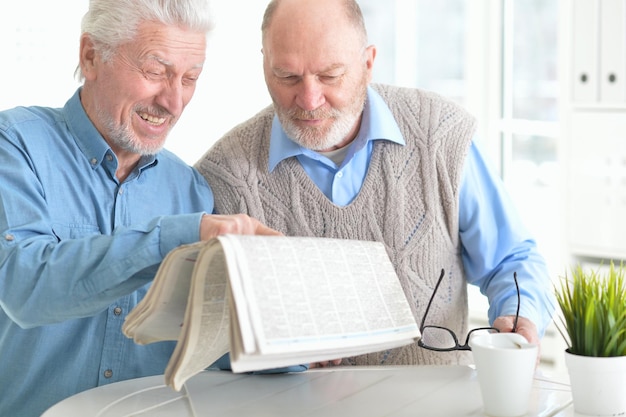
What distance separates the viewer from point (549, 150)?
4.33m

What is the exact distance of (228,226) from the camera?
4.57ft

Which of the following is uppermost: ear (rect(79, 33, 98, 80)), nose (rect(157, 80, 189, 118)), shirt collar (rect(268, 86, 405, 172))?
ear (rect(79, 33, 98, 80))

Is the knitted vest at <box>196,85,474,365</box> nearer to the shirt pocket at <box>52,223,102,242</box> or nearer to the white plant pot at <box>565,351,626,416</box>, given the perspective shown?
the shirt pocket at <box>52,223,102,242</box>

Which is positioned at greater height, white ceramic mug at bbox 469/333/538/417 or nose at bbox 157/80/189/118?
nose at bbox 157/80/189/118

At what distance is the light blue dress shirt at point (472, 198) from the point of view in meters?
1.97

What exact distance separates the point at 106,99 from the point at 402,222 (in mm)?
689

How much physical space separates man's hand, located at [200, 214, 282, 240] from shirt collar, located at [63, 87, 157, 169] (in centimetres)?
44

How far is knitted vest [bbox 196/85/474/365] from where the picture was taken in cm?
195

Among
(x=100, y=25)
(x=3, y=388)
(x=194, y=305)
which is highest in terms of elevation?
(x=100, y=25)

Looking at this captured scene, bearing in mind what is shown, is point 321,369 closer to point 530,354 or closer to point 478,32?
point 530,354

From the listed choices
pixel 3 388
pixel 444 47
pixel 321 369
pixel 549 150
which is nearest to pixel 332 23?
pixel 321 369

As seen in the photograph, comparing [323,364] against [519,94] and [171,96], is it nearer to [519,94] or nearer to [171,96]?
[171,96]

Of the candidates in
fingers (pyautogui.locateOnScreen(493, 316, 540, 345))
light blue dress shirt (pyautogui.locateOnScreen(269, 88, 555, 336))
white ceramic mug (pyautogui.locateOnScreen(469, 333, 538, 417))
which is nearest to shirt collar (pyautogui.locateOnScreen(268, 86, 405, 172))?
light blue dress shirt (pyautogui.locateOnScreen(269, 88, 555, 336))

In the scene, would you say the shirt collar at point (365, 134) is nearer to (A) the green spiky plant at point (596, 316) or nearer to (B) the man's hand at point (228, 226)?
(B) the man's hand at point (228, 226)
